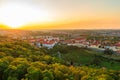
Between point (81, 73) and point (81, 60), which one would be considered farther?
point (81, 60)

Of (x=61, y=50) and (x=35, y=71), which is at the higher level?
(x=35, y=71)

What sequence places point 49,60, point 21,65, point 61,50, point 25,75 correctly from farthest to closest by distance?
point 61,50, point 49,60, point 21,65, point 25,75

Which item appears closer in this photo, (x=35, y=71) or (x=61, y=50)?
(x=35, y=71)

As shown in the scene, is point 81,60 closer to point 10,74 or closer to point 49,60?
point 49,60

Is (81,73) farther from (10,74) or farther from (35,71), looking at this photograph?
(10,74)

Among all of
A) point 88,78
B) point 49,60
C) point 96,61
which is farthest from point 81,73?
point 96,61

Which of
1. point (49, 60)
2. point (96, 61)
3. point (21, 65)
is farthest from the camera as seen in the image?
point (96, 61)

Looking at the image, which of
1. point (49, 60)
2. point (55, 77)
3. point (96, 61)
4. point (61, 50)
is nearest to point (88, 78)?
point (55, 77)

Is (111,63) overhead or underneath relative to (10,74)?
underneath

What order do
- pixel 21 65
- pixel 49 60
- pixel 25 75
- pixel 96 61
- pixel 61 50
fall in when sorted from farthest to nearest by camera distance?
pixel 61 50, pixel 96 61, pixel 49 60, pixel 21 65, pixel 25 75
